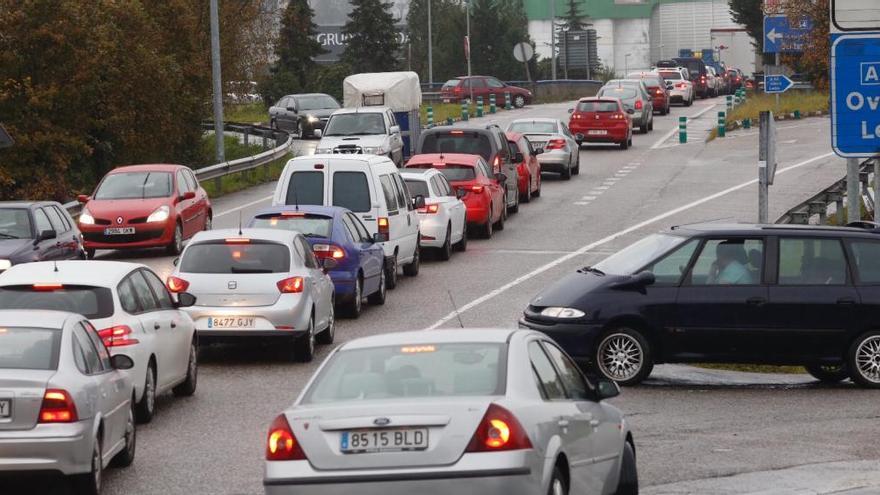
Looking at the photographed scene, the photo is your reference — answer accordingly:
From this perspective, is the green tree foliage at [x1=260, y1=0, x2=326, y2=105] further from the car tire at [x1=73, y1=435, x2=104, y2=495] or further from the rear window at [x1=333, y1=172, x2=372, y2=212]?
the car tire at [x1=73, y1=435, x2=104, y2=495]

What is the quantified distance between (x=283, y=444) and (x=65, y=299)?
22.9 ft

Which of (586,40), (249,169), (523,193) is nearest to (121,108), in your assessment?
(249,169)

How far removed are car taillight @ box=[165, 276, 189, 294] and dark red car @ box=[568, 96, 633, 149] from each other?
35623 millimetres

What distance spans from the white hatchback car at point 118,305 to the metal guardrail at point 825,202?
12.3 meters

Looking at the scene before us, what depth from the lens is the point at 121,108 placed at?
160 feet

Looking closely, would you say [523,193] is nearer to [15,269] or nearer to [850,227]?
[850,227]

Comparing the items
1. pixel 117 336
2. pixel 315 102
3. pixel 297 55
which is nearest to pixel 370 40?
pixel 297 55

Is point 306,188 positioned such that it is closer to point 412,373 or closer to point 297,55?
point 412,373

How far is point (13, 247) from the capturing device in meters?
25.3

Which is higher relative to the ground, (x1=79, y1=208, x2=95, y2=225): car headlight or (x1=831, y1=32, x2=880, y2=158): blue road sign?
(x1=831, y1=32, x2=880, y2=158): blue road sign

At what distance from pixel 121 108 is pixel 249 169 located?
156 inches

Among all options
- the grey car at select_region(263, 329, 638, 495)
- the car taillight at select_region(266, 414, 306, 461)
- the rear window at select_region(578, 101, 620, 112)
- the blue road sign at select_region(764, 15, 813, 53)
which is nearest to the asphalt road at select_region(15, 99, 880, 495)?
the grey car at select_region(263, 329, 638, 495)

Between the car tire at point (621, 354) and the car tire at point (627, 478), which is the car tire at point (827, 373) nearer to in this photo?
the car tire at point (621, 354)

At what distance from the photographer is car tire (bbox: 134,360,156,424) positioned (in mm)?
16000
